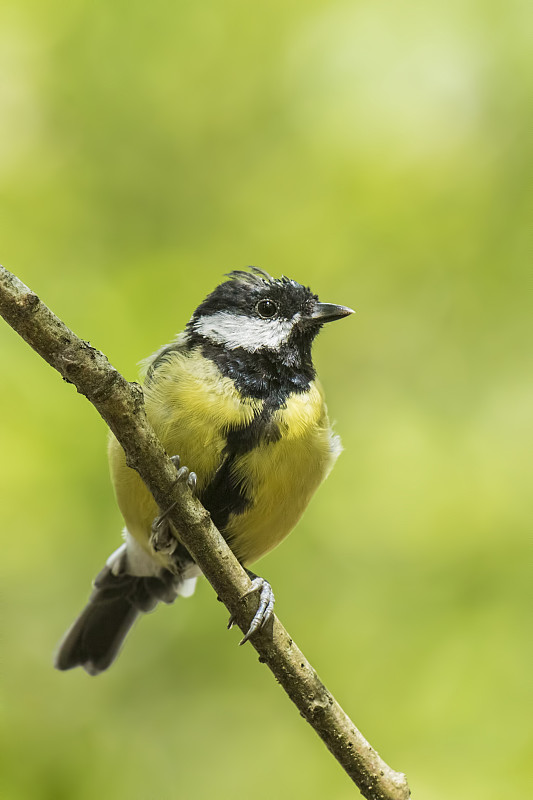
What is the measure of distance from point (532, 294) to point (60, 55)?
10.5 feet

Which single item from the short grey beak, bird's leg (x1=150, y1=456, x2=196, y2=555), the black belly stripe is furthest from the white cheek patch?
bird's leg (x1=150, y1=456, x2=196, y2=555)

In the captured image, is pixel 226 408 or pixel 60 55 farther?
pixel 60 55

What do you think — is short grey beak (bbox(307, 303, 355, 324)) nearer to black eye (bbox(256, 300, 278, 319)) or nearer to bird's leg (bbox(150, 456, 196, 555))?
black eye (bbox(256, 300, 278, 319))

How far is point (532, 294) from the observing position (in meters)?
4.43

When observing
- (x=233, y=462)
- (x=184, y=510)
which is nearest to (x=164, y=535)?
(x=233, y=462)

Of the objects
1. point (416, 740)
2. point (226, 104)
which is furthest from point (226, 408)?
point (226, 104)

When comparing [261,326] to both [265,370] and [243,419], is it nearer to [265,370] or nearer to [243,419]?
[265,370]

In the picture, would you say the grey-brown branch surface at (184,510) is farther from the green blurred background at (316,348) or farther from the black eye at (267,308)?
the green blurred background at (316,348)

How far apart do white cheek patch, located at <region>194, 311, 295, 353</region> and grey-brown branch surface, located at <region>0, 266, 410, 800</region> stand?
0.89m

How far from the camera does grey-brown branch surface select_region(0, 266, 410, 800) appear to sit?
6.17ft

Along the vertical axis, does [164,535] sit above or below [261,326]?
below

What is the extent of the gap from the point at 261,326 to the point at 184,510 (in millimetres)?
1067

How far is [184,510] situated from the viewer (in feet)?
7.11

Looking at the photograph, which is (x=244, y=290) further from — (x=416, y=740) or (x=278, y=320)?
(x=416, y=740)
